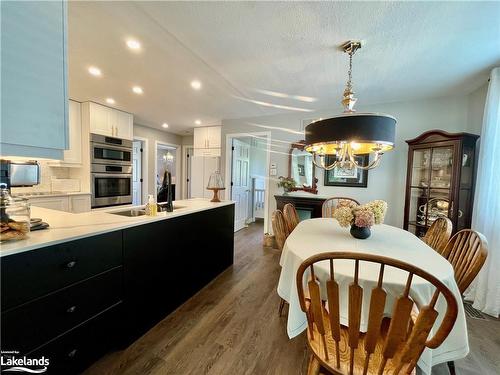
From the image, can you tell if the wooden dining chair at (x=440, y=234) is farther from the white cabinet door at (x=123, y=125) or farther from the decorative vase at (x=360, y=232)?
the white cabinet door at (x=123, y=125)

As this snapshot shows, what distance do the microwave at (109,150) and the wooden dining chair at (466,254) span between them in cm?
Answer: 464

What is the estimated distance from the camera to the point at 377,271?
1.15m

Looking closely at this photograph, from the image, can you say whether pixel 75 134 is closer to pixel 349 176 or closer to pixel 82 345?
pixel 82 345

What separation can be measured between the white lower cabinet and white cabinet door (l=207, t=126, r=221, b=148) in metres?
2.57

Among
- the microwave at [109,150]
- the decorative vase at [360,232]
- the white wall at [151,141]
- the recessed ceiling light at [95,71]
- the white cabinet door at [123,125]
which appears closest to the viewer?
the decorative vase at [360,232]

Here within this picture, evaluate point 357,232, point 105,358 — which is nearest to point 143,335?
point 105,358

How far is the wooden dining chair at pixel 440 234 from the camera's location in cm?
175

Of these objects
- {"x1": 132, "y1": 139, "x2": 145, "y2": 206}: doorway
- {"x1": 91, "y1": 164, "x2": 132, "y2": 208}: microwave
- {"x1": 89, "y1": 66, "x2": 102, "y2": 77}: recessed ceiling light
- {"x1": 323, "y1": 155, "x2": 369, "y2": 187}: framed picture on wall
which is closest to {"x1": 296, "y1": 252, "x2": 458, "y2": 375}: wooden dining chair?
{"x1": 323, "y1": 155, "x2": 369, "y2": 187}: framed picture on wall

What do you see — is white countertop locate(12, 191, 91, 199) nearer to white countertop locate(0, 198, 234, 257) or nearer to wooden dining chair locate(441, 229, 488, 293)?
white countertop locate(0, 198, 234, 257)

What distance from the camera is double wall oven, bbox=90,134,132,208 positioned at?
364 centimetres

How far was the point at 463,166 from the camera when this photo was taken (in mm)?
2504

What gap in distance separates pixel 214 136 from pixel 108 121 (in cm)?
205

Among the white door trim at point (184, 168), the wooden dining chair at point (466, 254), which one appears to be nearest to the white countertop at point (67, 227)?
the wooden dining chair at point (466, 254)

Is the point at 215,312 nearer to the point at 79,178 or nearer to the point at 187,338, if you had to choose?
the point at 187,338
